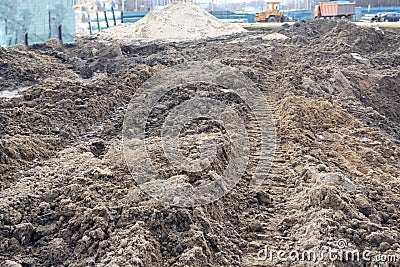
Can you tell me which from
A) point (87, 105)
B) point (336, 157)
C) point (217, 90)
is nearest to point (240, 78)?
point (217, 90)

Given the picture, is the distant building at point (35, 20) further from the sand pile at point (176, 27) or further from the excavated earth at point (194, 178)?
the excavated earth at point (194, 178)

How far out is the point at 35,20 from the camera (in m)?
19.1

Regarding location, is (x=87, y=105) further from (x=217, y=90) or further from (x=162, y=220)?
(x=162, y=220)

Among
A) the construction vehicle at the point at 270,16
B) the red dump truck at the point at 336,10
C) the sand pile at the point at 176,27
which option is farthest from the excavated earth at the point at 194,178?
the construction vehicle at the point at 270,16

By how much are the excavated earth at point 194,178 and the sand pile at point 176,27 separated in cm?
1633

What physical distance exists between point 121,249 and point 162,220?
0.52 meters

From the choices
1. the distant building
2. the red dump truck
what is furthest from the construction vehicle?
the distant building

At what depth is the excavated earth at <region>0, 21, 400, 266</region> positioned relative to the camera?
4086 millimetres

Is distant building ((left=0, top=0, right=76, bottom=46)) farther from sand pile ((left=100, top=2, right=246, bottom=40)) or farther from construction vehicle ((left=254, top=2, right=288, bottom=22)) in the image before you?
construction vehicle ((left=254, top=2, right=288, bottom=22))

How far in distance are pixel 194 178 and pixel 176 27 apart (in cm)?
2379

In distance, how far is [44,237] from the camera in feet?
14.1

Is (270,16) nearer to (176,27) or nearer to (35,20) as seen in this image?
(176,27)

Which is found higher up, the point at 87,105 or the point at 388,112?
the point at 87,105

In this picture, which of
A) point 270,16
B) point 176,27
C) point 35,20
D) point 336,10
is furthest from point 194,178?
point 270,16
